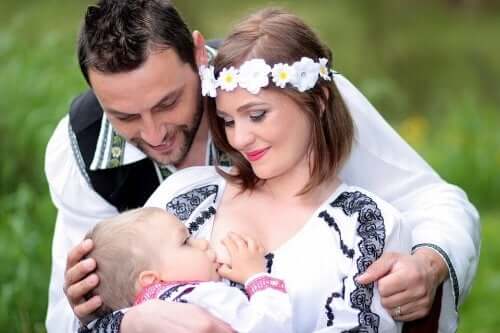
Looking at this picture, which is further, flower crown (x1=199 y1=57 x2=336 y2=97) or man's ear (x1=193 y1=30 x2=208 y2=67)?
man's ear (x1=193 y1=30 x2=208 y2=67)

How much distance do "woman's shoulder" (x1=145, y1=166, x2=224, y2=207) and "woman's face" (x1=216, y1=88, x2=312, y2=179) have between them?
20cm

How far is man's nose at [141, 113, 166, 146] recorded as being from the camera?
10.7ft

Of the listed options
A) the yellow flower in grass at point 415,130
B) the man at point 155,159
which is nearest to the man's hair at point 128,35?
the man at point 155,159

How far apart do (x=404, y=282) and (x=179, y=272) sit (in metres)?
0.60

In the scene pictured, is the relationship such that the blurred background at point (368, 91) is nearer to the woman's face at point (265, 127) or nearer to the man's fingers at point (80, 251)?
the woman's face at point (265, 127)

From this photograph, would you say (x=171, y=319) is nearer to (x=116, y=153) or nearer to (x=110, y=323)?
(x=110, y=323)

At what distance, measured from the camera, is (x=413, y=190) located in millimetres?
3438

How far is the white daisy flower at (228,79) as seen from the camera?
2.98 metres

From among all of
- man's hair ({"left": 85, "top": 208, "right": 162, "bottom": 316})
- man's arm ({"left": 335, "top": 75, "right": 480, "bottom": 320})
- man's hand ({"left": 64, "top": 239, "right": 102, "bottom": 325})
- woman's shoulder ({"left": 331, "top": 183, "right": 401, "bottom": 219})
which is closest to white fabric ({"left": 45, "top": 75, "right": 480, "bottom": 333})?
man's arm ({"left": 335, "top": 75, "right": 480, "bottom": 320})

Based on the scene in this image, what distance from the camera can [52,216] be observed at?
5.26 m

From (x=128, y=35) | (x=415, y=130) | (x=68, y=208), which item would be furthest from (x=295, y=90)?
(x=415, y=130)

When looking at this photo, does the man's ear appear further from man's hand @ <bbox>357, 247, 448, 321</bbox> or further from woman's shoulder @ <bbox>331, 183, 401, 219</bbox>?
man's hand @ <bbox>357, 247, 448, 321</bbox>

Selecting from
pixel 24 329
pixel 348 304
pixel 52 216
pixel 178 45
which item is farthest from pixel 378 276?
pixel 52 216

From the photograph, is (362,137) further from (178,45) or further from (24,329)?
(24,329)
